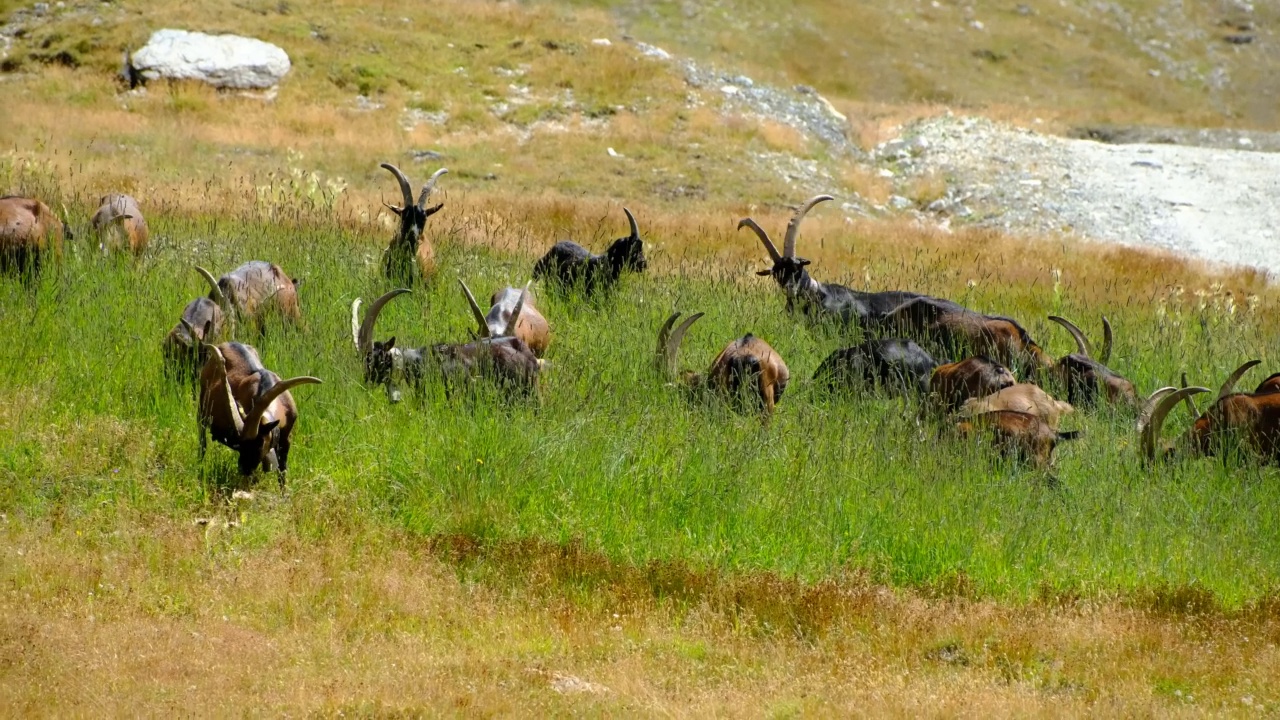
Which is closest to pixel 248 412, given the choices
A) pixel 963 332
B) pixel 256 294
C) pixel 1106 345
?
pixel 256 294

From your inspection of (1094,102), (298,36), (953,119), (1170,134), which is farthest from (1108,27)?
(298,36)

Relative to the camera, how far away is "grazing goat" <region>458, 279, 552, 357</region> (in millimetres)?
11531

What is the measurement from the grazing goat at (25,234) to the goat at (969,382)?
8070 millimetres

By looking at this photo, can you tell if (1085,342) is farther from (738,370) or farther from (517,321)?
(517,321)

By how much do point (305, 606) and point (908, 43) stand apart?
182ft

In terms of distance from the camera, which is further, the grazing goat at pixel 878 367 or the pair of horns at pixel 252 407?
the grazing goat at pixel 878 367

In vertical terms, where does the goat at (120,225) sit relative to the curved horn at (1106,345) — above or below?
below

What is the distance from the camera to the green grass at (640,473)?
845 cm

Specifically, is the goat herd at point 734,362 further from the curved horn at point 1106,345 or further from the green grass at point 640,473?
the green grass at point 640,473

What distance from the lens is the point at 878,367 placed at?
11.3 metres

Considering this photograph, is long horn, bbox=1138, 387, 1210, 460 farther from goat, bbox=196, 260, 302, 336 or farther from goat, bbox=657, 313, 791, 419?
goat, bbox=196, 260, 302, 336

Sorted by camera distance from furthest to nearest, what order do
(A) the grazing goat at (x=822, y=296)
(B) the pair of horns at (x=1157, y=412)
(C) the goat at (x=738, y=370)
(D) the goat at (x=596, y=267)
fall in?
(D) the goat at (x=596, y=267)
(A) the grazing goat at (x=822, y=296)
(C) the goat at (x=738, y=370)
(B) the pair of horns at (x=1157, y=412)

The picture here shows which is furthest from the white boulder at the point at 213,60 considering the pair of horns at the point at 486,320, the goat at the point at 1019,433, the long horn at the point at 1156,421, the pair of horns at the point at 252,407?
the long horn at the point at 1156,421

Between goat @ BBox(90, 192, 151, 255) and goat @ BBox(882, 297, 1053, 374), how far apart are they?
7.60 meters
